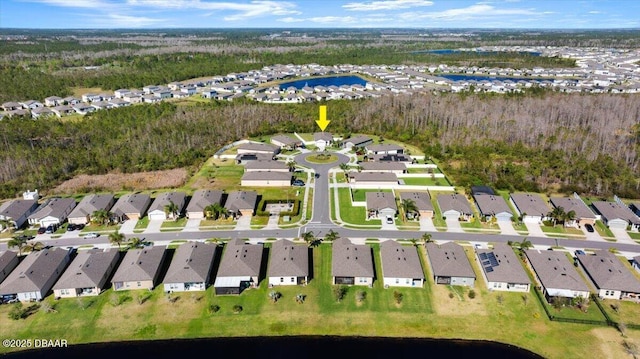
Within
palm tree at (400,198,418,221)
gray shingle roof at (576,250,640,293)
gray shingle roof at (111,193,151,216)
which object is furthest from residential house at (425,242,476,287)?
gray shingle roof at (111,193,151,216)

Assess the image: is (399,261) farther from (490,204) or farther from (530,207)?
(530,207)

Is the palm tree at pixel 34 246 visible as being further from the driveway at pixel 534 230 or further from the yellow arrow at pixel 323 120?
the driveway at pixel 534 230

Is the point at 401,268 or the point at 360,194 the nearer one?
the point at 401,268

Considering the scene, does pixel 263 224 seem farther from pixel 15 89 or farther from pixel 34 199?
pixel 15 89

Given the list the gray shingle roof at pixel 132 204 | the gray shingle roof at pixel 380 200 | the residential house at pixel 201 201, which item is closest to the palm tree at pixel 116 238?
the gray shingle roof at pixel 132 204

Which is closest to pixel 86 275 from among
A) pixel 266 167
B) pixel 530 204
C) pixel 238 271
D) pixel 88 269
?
pixel 88 269

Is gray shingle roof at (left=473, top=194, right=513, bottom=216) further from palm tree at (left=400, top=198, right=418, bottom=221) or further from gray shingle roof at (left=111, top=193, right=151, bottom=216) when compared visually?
gray shingle roof at (left=111, top=193, right=151, bottom=216)
